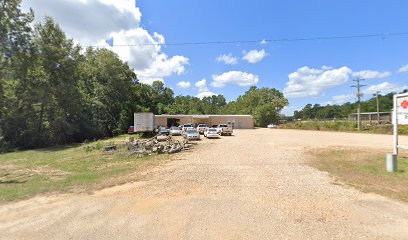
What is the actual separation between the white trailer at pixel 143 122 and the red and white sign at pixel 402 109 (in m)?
25.7

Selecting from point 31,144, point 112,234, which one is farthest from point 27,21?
point 112,234

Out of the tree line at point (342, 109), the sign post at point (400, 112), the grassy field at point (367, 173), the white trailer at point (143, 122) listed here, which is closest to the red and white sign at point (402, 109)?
the sign post at point (400, 112)

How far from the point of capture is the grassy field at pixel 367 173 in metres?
7.55

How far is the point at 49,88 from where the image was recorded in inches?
1265

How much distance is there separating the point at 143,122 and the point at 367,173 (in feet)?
84.4

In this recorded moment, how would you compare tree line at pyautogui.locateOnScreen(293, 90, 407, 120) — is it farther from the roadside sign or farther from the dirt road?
the dirt road

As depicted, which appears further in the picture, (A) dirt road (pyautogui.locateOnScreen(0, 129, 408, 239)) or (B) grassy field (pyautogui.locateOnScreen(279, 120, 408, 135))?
(B) grassy field (pyautogui.locateOnScreen(279, 120, 408, 135))

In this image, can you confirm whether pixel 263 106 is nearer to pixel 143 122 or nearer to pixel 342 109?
pixel 143 122

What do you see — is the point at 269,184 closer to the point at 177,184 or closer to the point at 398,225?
the point at 177,184

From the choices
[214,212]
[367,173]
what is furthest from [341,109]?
[214,212]

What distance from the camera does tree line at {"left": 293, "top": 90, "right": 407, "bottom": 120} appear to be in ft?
305

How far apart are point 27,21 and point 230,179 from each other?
3234 centimetres

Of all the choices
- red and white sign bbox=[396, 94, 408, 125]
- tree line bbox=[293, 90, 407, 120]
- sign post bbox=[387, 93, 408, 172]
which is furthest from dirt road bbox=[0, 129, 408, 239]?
tree line bbox=[293, 90, 407, 120]

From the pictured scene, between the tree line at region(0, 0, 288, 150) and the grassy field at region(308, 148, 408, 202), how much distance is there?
106ft
